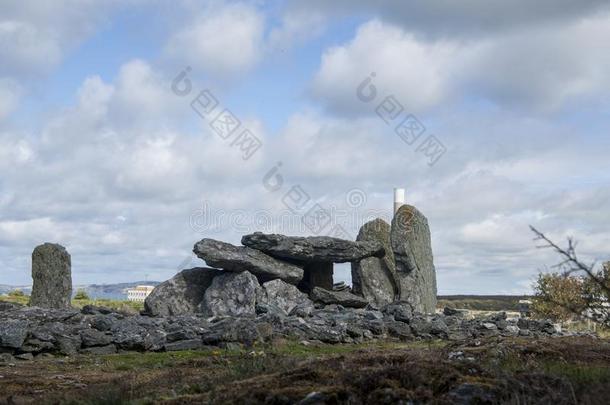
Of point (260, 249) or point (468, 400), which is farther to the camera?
point (260, 249)

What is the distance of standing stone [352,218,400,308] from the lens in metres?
33.0

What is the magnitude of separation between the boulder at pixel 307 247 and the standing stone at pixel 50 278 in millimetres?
6741

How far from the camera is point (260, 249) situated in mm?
32250

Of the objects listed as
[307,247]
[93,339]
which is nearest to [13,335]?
[93,339]

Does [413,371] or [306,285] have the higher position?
[306,285]

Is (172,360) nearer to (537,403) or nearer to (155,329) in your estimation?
(155,329)

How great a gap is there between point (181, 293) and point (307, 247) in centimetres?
504

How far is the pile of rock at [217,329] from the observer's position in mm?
20062

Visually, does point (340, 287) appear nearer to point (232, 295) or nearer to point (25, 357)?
point (232, 295)

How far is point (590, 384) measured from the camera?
9.92 m

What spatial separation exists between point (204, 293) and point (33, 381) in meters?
17.0

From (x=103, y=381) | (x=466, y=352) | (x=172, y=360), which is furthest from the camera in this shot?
(x=172, y=360)

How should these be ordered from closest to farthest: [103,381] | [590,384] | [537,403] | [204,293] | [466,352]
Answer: [537,403] < [590,384] < [466,352] < [103,381] < [204,293]

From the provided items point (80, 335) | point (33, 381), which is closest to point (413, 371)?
point (33, 381)
